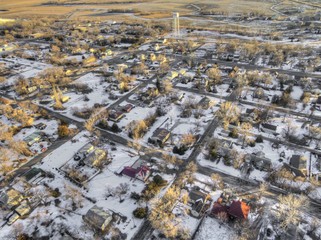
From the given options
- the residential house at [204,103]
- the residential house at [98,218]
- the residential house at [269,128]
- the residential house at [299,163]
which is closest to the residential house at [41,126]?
the residential house at [98,218]

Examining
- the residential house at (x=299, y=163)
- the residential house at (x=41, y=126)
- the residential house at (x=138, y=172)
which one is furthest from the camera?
the residential house at (x=41, y=126)

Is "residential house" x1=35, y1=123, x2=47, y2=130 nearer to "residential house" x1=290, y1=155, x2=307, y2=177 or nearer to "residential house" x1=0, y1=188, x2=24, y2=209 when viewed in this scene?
"residential house" x1=0, y1=188, x2=24, y2=209

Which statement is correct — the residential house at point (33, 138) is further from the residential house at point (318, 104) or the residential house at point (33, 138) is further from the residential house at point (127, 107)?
the residential house at point (318, 104)

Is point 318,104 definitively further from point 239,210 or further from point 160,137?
point 239,210

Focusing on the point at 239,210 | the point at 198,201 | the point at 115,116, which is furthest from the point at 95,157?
the point at 239,210

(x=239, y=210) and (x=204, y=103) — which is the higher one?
(x=204, y=103)

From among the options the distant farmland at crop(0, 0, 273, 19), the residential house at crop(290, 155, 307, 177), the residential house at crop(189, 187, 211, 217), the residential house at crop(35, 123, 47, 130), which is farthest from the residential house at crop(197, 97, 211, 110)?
the distant farmland at crop(0, 0, 273, 19)

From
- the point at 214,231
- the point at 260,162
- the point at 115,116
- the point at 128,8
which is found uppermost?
the point at 128,8

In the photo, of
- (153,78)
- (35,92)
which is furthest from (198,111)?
(35,92)
